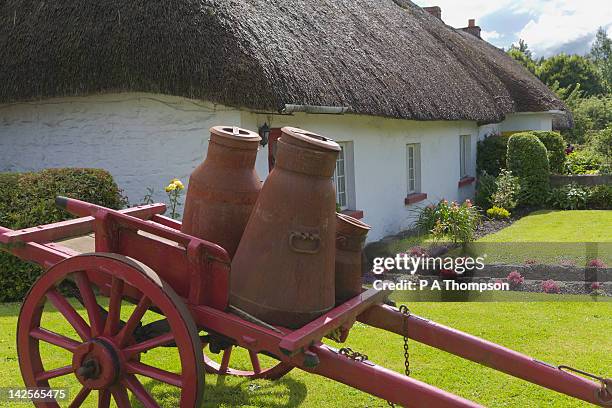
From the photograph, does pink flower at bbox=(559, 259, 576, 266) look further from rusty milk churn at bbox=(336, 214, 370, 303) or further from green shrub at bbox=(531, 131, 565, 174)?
green shrub at bbox=(531, 131, 565, 174)

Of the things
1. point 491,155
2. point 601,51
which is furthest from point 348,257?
point 601,51

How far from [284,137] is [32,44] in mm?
6065

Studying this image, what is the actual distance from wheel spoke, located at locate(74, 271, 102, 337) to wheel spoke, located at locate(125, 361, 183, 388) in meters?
0.26

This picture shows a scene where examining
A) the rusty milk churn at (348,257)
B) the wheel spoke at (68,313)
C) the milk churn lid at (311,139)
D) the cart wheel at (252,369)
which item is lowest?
the cart wheel at (252,369)

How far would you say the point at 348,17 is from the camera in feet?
35.0

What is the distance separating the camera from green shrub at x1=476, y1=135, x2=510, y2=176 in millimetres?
14844

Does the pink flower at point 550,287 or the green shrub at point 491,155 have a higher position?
the green shrub at point 491,155

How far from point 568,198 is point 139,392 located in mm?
12255

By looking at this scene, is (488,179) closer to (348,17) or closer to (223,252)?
(348,17)

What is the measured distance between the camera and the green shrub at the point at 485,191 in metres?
13.2

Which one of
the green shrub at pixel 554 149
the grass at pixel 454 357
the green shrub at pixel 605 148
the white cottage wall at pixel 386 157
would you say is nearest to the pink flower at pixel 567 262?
the grass at pixel 454 357

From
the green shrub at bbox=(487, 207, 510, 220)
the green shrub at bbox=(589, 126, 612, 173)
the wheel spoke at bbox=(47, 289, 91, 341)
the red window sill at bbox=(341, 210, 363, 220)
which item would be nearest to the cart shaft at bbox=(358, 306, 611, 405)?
the wheel spoke at bbox=(47, 289, 91, 341)

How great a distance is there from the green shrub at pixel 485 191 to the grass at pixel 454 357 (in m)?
7.33

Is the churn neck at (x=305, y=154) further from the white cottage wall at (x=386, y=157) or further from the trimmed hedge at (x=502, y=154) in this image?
the trimmed hedge at (x=502, y=154)
